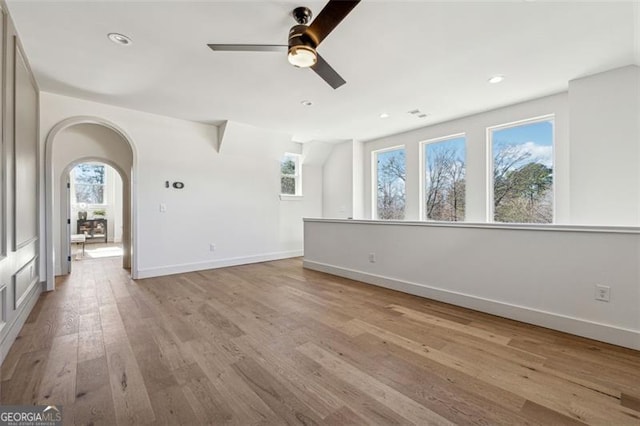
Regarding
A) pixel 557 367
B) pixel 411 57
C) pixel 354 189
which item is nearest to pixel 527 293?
pixel 557 367

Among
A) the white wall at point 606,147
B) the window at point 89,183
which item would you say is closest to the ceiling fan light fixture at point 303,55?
the white wall at point 606,147

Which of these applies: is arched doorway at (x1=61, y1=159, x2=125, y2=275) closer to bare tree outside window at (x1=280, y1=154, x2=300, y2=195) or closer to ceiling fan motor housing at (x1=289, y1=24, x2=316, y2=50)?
bare tree outside window at (x1=280, y1=154, x2=300, y2=195)

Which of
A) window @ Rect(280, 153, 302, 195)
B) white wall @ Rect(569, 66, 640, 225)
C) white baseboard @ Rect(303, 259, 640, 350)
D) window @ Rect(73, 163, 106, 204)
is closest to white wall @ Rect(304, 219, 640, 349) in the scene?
white baseboard @ Rect(303, 259, 640, 350)

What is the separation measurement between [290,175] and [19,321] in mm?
4938

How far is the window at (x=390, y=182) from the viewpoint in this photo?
5.73m

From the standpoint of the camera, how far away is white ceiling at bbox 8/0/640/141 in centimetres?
215

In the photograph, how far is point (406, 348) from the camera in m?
2.16

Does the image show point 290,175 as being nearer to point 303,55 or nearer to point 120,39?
point 120,39

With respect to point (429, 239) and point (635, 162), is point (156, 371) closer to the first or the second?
point (429, 239)

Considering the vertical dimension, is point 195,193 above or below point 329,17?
below

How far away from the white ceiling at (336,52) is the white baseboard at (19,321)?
2.43 meters

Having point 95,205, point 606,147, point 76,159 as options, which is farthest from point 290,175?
point 95,205

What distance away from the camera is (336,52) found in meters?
2.70

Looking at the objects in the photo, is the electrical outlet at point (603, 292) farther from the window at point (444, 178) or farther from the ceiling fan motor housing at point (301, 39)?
the ceiling fan motor housing at point (301, 39)
